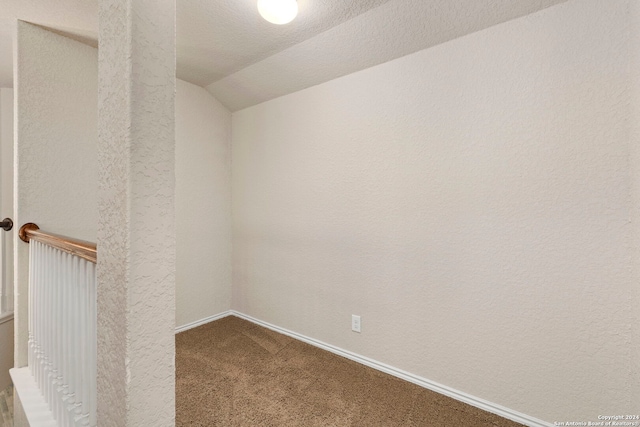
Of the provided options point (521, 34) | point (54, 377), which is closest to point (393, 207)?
point (521, 34)

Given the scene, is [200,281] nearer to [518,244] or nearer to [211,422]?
[211,422]

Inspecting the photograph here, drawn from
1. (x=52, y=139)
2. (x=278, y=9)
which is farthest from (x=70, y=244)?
(x=278, y=9)

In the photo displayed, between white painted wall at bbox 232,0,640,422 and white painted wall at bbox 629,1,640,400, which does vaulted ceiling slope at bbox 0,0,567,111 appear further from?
white painted wall at bbox 629,1,640,400

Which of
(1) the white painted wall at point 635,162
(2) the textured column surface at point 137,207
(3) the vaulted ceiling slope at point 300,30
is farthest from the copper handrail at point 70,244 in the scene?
(1) the white painted wall at point 635,162

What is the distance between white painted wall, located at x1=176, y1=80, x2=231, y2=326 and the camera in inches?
106

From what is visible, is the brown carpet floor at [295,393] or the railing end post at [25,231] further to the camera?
the railing end post at [25,231]

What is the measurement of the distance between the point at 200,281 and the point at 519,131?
2.75m

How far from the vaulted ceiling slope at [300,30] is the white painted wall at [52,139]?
0.49 ft

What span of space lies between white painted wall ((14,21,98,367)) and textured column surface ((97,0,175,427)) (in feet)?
3.71

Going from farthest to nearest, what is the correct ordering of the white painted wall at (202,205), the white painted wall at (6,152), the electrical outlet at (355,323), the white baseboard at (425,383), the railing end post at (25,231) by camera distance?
the white painted wall at (202,205), the white painted wall at (6,152), the electrical outlet at (355,323), the railing end post at (25,231), the white baseboard at (425,383)

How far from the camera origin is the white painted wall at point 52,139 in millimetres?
1774

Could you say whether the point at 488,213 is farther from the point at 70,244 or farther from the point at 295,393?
the point at 70,244

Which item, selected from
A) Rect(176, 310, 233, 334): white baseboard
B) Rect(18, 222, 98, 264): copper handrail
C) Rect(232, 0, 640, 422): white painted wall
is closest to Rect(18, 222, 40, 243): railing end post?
Rect(18, 222, 98, 264): copper handrail

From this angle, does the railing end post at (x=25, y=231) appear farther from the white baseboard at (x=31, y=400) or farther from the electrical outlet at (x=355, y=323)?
the electrical outlet at (x=355, y=323)
